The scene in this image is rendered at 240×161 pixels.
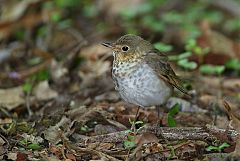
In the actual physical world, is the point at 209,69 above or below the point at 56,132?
above

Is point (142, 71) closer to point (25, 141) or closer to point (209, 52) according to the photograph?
point (25, 141)

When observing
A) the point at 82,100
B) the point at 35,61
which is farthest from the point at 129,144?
the point at 35,61

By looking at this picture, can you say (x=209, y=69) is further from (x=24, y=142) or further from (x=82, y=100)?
(x=24, y=142)

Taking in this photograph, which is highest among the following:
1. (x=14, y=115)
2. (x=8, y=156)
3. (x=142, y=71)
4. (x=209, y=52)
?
(x=209, y=52)

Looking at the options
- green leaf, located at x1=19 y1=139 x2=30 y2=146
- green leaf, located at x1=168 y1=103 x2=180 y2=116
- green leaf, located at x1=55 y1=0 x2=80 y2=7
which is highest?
green leaf, located at x1=55 y1=0 x2=80 y2=7

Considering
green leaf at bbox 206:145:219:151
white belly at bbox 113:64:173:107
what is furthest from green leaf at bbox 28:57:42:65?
green leaf at bbox 206:145:219:151

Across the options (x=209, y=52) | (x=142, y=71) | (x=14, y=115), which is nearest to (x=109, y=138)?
(x=142, y=71)

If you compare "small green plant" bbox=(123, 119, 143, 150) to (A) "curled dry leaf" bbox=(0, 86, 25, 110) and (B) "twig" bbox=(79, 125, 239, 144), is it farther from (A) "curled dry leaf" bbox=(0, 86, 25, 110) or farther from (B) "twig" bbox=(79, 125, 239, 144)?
(A) "curled dry leaf" bbox=(0, 86, 25, 110)
